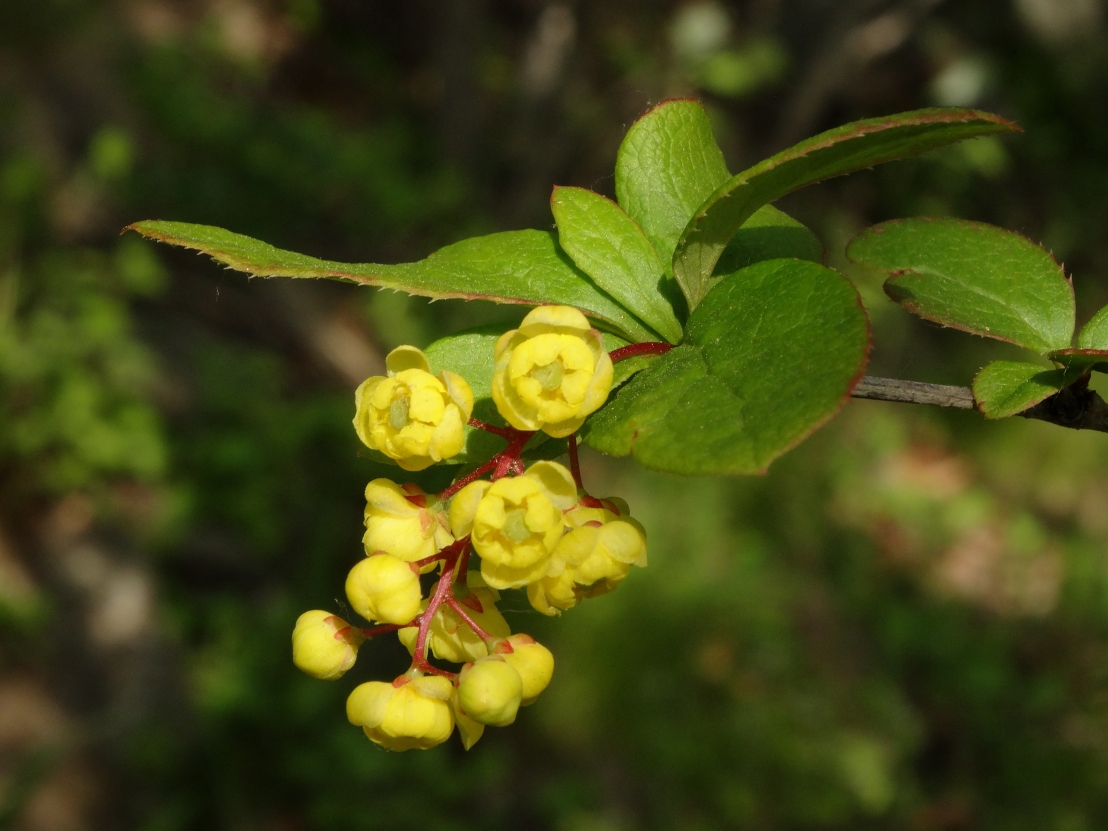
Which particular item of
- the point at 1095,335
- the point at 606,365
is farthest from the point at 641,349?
the point at 1095,335

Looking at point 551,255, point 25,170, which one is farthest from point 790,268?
point 25,170

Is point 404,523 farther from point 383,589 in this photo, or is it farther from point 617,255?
point 617,255

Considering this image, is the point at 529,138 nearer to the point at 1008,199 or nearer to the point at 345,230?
the point at 345,230

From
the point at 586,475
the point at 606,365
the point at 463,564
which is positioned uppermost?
the point at 606,365

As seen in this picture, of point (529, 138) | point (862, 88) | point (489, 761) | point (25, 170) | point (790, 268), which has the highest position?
point (25, 170)

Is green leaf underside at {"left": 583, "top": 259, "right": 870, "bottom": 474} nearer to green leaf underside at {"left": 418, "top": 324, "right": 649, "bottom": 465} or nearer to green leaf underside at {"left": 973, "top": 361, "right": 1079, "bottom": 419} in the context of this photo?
green leaf underside at {"left": 418, "top": 324, "right": 649, "bottom": 465}

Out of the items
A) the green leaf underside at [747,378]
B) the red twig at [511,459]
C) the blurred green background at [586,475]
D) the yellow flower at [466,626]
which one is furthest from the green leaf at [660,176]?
the blurred green background at [586,475]
